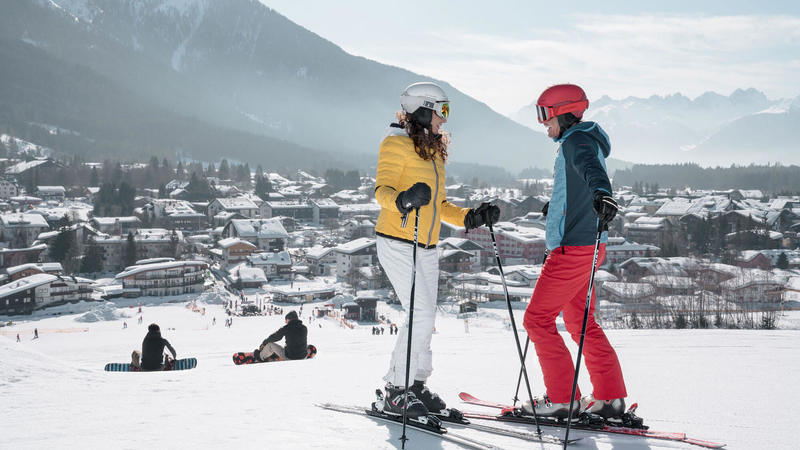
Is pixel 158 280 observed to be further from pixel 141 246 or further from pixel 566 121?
pixel 566 121

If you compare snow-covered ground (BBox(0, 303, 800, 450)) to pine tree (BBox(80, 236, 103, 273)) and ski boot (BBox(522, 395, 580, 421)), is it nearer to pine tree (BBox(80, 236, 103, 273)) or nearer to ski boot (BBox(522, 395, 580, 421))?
ski boot (BBox(522, 395, 580, 421))

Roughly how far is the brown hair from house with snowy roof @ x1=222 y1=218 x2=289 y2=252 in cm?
4896

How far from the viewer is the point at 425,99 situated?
280cm

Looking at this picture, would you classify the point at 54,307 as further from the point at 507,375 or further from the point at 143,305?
the point at 507,375

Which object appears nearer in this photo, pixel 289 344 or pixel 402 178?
pixel 402 178

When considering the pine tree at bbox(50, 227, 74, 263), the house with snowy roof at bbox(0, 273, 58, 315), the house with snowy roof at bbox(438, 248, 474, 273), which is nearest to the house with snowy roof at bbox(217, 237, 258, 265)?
the pine tree at bbox(50, 227, 74, 263)

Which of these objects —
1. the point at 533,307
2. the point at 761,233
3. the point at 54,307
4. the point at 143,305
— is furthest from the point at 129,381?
the point at 761,233

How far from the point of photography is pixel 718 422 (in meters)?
2.57

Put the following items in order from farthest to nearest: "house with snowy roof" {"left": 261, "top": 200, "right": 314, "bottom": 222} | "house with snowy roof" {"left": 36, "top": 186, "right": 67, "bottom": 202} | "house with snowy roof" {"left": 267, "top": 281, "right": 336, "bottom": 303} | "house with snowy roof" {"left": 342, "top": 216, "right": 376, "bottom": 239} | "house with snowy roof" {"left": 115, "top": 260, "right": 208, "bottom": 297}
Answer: "house with snowy roof" {"left": 36, "top": 186, "right": 67, "bottom": 202} → "house with snowy roof" {"left": 261, "top": 200, "right": 314, "bottom": 222} → "house with snowy roof" {"left": 342, "top": 216, "right": 376, "bottom": 239} → "house with snowy roof" {"left": 115, "top": 260, "right": 208, "bottom": 297} → "house with snowy roof" {"left": 267, "top": 281, "right": 336, "bottom": 303}

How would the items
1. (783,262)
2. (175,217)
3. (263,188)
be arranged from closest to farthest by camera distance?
(783,262)
(175,217)
(263,188)

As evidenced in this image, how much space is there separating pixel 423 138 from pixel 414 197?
407 mm

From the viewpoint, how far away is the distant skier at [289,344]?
5.68 m

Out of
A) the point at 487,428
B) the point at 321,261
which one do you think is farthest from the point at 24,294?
the point at 487,428

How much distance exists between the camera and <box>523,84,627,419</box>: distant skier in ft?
8.39
